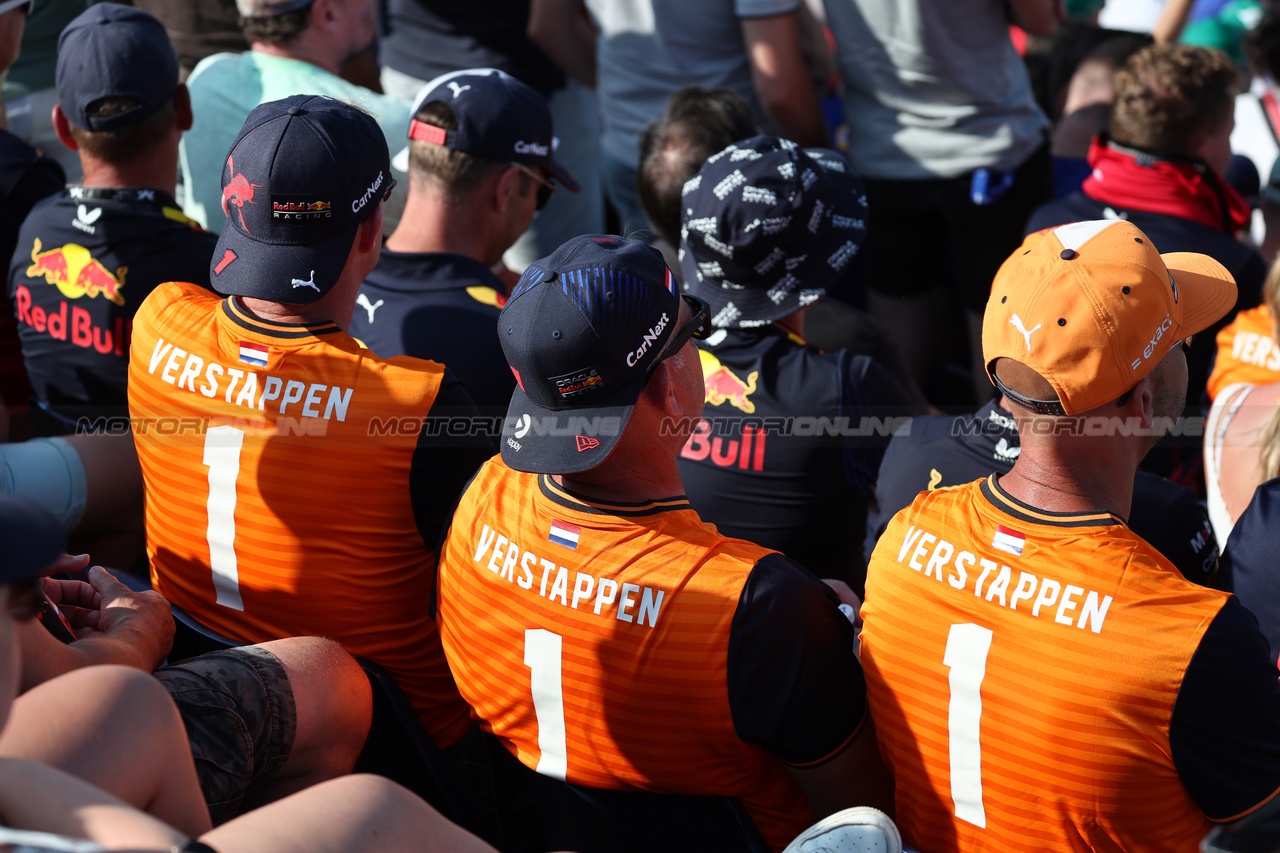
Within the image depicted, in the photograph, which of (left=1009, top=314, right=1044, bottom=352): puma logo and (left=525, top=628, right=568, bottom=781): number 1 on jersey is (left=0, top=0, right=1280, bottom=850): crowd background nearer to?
(left=525, top=628, right=568, bottom=781): number 1 on jersey

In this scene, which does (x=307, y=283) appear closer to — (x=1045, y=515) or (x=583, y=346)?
(x=583, y=346)

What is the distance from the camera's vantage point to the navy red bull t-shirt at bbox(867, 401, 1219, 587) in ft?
8.11

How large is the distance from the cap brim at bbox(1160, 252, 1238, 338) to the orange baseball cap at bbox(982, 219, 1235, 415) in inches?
2.3

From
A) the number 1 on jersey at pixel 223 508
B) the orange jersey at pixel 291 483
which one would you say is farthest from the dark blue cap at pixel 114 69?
the number 1 on jersey at pixel 223 508

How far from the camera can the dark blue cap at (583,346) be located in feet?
6.84

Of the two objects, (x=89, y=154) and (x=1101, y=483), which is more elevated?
(x=1101, y=483)

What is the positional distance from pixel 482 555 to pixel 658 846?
685 mm

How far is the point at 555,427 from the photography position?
2.14 m

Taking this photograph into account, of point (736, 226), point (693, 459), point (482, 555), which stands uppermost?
point (736, 226)

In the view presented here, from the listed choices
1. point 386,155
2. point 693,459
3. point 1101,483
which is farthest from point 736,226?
point 1101,483

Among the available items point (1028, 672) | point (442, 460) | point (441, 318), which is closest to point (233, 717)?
point (442, 460)

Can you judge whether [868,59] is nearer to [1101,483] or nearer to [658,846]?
[1101,483]

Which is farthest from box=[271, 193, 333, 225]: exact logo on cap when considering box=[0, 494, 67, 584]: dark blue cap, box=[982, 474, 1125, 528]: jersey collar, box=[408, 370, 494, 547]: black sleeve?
box=[982, 474, 1125, 528]: jersey collar

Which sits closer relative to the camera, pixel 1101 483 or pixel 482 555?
pixel 1101 483
